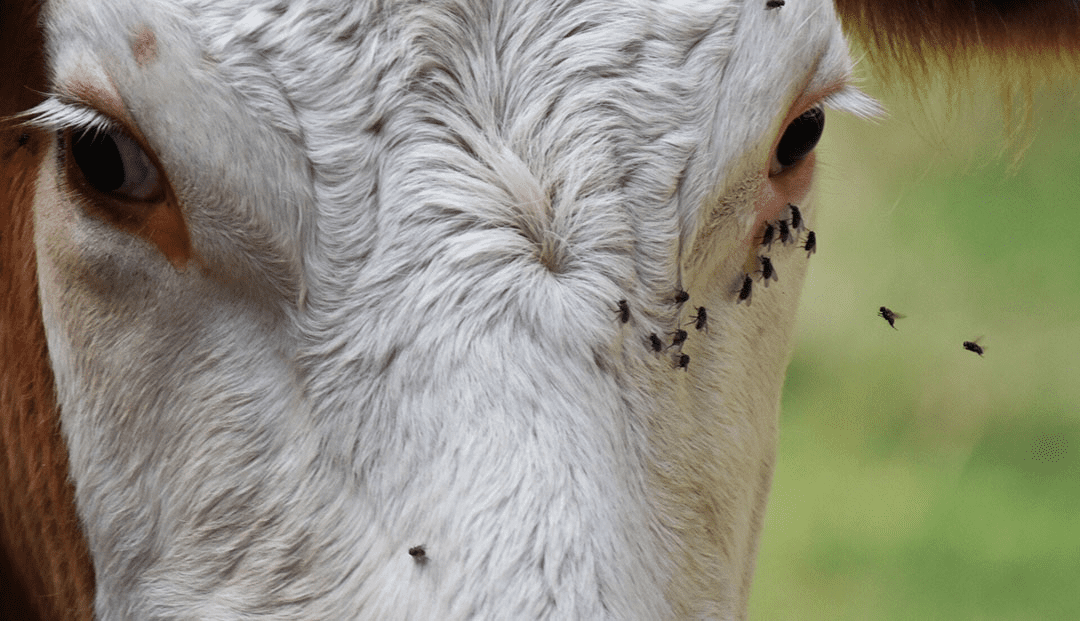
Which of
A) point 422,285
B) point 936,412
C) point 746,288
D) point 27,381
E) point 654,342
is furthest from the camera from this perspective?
point 936,412

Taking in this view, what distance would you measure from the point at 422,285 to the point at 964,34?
7.49 ft

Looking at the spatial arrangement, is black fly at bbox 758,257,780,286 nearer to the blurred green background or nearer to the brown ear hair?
the brown ear hair

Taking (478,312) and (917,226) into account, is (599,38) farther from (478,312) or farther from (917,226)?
(917,226)

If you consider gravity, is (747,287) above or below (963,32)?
below

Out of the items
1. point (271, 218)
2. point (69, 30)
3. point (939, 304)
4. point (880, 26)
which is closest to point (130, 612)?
point (271, 218)

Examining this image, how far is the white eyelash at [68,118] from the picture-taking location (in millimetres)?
1854

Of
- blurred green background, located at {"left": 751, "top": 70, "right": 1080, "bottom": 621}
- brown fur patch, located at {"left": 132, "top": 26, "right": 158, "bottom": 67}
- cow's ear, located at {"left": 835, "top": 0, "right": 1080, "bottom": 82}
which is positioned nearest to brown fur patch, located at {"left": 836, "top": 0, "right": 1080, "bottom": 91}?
cow's ear, located at {"left": 835, "top": 0, "right": 1080, "bottom": 82}

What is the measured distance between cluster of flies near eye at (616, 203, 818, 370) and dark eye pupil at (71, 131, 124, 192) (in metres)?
0.89

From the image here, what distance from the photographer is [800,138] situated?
86.0 inches

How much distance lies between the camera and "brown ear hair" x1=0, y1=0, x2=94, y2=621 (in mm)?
2072

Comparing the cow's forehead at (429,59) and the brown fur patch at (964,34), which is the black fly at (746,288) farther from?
the brown fur patch at (964,34)

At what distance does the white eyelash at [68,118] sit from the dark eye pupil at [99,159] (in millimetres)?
17

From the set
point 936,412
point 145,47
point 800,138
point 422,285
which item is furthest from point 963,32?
point 936,412

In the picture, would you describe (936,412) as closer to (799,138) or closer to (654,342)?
(799,138)
